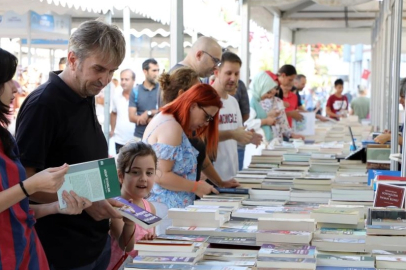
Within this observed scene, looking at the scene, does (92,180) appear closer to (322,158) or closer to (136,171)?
(136,171)

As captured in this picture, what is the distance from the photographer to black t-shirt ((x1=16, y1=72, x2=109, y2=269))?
6.78 feet

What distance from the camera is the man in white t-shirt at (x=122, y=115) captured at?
7.52 meters

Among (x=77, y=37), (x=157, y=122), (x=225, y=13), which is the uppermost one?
(x=225, y=13)

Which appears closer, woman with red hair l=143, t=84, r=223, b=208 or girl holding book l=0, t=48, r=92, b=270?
girl holding book l=0, t=48, r=92, b=270

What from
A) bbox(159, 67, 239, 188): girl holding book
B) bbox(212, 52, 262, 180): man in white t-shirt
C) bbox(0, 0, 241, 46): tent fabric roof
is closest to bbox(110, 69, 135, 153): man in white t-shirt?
bbox(0, 0, 241, 46): tent fabric roof

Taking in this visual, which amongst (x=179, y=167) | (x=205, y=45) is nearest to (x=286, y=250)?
(x=179, y=167)

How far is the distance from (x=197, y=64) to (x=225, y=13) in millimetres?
12275

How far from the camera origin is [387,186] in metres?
2.87

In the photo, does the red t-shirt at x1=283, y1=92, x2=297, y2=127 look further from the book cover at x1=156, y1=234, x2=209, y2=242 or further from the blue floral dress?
the book cover at x1=156, y1=234, x2=209, y2=242

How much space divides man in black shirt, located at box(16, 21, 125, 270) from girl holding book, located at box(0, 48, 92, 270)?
20 centimetres

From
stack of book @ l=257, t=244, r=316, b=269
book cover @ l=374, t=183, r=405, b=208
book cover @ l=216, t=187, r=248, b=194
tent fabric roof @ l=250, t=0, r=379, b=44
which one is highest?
tent fabric roof @ l=250, t=0, r=379, b=44

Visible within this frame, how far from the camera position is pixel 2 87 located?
1.82 metres

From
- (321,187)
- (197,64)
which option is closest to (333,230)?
(321,187)

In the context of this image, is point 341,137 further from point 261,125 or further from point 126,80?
point 126,80
